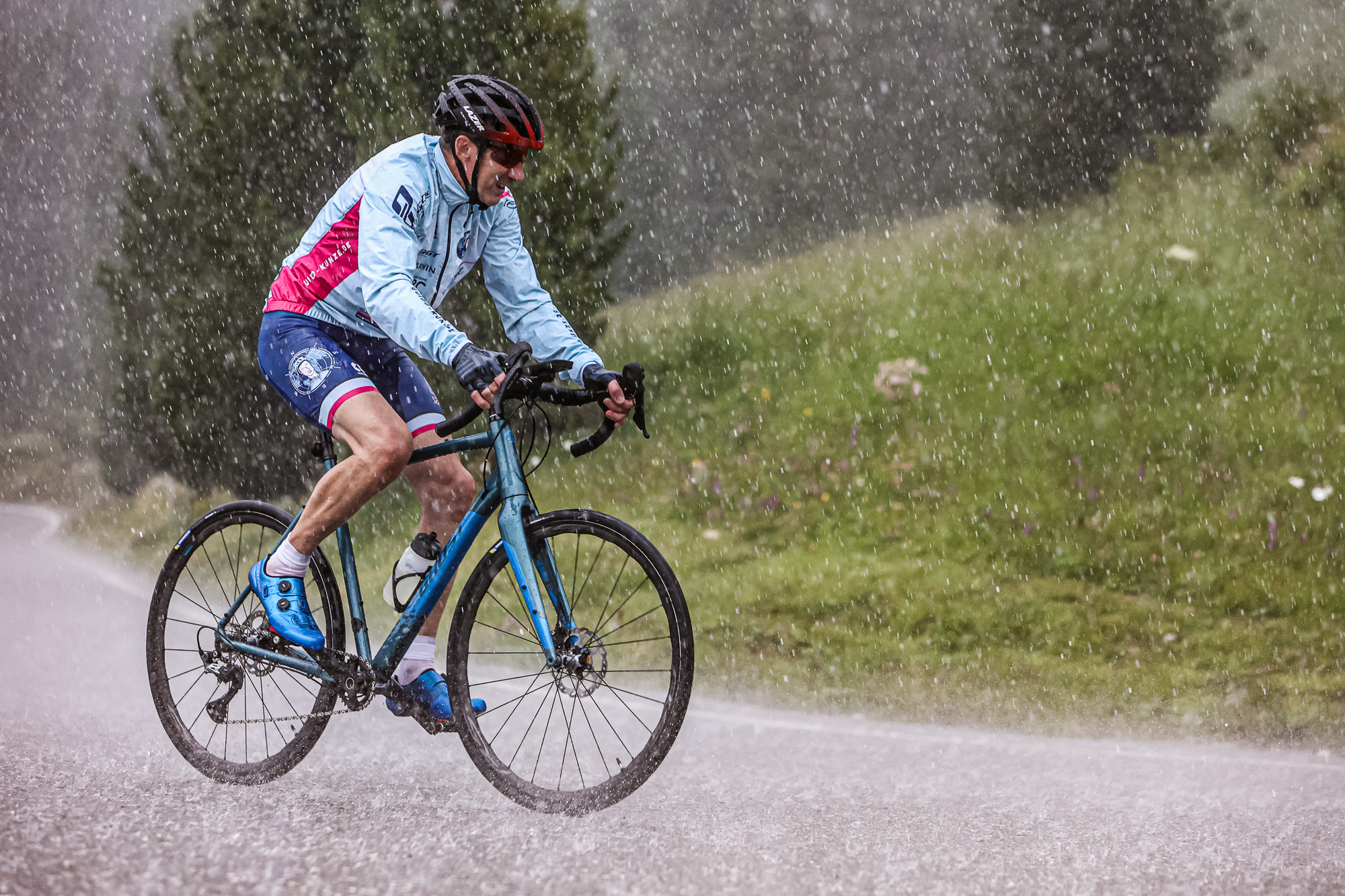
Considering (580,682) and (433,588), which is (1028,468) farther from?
(580,682)

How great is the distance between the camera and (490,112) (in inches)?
168

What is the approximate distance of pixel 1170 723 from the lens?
6469 millimetres

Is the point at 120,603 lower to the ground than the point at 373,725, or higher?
higher

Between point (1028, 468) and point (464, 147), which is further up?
point (1028, 468)

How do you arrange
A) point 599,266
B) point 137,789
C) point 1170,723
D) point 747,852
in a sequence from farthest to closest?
1. point 599,266
2. point 1170,723
3. point 137,789
4. point 747,852

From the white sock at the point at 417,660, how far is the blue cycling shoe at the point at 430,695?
2 cm

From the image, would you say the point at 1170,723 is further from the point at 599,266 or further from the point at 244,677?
the point at 599,266

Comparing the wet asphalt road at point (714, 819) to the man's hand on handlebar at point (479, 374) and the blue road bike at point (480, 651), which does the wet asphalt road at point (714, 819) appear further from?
the man's hand on handlebar at point (479, 374)

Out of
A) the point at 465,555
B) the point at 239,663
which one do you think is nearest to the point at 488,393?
the point at 465,555

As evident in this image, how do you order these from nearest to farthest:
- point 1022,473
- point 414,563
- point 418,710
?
point 418,710
point 414,563
point 1022,473

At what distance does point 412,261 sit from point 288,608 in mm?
1402

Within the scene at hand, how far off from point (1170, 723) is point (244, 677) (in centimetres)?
468

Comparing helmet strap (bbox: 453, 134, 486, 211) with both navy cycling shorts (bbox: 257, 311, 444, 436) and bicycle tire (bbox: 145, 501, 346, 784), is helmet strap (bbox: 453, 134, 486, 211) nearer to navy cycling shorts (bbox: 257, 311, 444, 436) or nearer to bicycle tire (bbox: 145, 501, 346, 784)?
navy cycling shorts (bbox: 257, 311, 444, 436)

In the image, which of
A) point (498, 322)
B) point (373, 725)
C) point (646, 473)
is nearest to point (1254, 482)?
point (646, 473)
